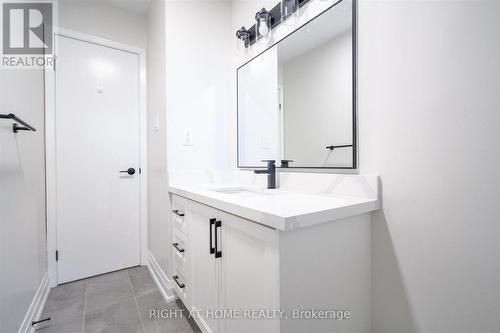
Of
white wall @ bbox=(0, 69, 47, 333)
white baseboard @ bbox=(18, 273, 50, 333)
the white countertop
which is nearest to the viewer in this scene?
the white countertop

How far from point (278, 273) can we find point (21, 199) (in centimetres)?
156

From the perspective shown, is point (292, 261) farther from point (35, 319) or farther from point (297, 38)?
point (35, 319)

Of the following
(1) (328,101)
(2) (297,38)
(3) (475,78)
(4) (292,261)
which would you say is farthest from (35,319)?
(3) (475,78)

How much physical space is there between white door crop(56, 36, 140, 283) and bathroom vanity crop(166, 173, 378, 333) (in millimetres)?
1278

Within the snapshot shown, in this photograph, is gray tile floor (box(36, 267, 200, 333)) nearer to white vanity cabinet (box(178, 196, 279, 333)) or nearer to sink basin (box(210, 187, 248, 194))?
white vanity cabinet (box(178, 196, 279, 333))

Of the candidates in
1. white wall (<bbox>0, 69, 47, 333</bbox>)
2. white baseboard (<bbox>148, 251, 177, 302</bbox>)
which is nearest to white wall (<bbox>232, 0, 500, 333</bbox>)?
white baseboard (<bbox>148, 251, 177, 302</bbox>)

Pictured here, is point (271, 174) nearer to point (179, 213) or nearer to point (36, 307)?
point (179, 213)

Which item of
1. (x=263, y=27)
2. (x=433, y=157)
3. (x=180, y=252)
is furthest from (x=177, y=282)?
(x=263, y=27)

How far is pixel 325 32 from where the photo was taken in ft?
4.00

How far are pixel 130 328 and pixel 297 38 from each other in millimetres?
2055

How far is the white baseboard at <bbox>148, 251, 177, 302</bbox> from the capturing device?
1.74 m

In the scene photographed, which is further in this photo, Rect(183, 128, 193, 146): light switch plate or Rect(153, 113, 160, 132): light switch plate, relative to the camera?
Rect(153, 113, 160, 132): light switch plate

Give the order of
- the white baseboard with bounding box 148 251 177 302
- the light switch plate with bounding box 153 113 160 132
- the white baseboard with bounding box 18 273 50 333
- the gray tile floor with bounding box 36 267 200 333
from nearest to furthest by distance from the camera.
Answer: the white baseboard with bounding box 18 273 50 333 → the gray tile floor with bounding box 36 267 200 333 → the white baseboard with bounding box 148 251 177 302 → the light switch plate with bounding box 153 113 160 132

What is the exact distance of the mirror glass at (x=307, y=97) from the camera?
113 cm
